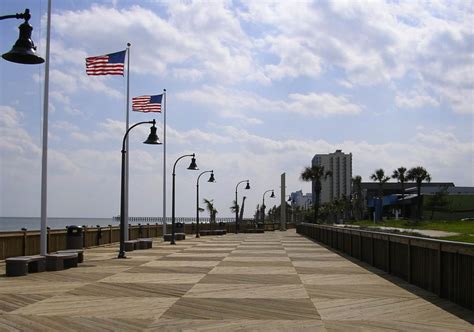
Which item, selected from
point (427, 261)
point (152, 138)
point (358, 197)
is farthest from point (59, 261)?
point (358, 197)

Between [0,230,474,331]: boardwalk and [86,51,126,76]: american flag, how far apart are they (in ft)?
36.0

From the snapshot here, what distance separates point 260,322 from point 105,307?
3.05 m

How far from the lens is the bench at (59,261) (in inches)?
674

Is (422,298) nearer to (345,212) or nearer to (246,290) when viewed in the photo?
(246,290)

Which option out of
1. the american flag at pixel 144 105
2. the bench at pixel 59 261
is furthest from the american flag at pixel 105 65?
the bench at pixel 59 261

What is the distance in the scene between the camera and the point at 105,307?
418 inches

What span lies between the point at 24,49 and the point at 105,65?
16.2m

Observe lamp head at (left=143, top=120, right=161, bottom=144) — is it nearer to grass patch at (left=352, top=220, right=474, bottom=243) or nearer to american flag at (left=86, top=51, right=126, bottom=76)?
american flag at (left=86, top=51, right=126, bottom=76)

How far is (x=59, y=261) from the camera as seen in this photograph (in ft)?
56.6

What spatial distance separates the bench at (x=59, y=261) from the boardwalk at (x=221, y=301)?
46cm

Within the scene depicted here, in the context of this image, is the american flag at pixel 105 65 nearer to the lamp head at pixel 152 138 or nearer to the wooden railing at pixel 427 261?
the lamp head at pixel 152 138

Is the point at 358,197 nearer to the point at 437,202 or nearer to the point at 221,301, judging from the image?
the point at 437,202

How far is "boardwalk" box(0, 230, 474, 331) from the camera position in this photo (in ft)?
30.0

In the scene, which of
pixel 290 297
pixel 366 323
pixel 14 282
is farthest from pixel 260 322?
pixel 14 282
